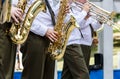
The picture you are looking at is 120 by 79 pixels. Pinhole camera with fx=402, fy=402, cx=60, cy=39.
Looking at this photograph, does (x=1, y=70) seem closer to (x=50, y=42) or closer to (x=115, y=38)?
(x=50, y=42)

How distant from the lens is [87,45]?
4.70 metres

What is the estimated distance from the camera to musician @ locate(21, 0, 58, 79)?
3.41 metres

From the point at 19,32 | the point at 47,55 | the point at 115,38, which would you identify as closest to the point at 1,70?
the point at 19,32

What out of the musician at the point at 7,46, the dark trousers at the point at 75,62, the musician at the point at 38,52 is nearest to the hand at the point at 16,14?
the musician at the point at 7,46

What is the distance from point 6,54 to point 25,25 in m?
0.32

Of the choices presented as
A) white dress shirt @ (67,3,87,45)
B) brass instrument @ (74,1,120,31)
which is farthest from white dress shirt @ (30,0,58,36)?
brass instrument @ (74,1,120,31)

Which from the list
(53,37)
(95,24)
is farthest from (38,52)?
(95,24)

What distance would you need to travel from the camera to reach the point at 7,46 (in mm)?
3021

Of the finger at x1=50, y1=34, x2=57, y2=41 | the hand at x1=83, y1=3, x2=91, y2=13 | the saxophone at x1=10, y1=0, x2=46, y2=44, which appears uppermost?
the hand at x1=83, y1=3, x2=91, y2=13

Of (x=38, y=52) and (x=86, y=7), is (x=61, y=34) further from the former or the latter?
(x=86, y=7)

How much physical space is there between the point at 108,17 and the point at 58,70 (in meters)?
1.36

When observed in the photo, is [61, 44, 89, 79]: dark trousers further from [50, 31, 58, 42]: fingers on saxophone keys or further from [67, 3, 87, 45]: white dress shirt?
[50, 31, 58, 42]: fingers on saxophone keys

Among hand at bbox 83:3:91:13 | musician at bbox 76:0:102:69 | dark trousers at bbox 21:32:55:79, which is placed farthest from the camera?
musician at bbox 76:0:102:69

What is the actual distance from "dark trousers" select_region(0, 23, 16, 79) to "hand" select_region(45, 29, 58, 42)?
18.9 inches
